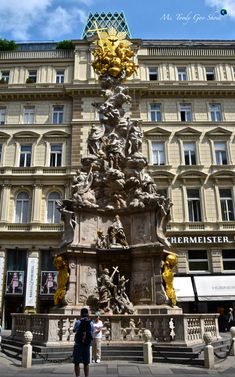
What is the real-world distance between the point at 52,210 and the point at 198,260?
Result: 1209 cm

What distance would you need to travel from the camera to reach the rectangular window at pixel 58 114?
3294 centimetres

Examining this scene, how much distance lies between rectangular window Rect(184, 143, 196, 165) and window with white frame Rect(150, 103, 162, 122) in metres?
3.55

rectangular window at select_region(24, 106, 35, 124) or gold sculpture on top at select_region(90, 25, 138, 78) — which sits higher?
rectangular window at select_region(24, 106, 35, 124)

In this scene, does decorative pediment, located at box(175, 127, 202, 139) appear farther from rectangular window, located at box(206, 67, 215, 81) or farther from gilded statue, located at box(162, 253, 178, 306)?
gilded statue, located at box(162, 253, 178, 306)

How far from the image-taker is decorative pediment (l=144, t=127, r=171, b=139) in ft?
103

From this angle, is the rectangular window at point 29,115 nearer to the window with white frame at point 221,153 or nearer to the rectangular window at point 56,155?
the rectangular window at point 56,155

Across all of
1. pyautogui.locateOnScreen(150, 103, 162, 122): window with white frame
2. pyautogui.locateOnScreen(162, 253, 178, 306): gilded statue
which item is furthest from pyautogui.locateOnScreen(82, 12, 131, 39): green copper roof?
pyautogui.locateOnScreen(162, 253, 178, 306): gilded statue

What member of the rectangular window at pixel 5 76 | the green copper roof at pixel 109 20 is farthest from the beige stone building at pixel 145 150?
the green copper roof at pixel 109 20

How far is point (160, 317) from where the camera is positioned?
Answer: 11.5 metres

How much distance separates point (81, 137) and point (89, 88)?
15.4ft

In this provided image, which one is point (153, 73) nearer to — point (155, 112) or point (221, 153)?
point (155, 112)

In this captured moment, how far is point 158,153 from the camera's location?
31.3 metres

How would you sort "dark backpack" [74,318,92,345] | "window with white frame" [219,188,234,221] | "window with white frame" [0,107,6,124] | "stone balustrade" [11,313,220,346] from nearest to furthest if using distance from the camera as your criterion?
"dark backpack" [74,318,92,345], "stone balustrade" [11,313,220,346], "window with white frame" [219,188,234,221], "window with white frame" [0,107,6,124]

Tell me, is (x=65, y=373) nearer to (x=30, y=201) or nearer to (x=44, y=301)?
(x=44, y=301)
